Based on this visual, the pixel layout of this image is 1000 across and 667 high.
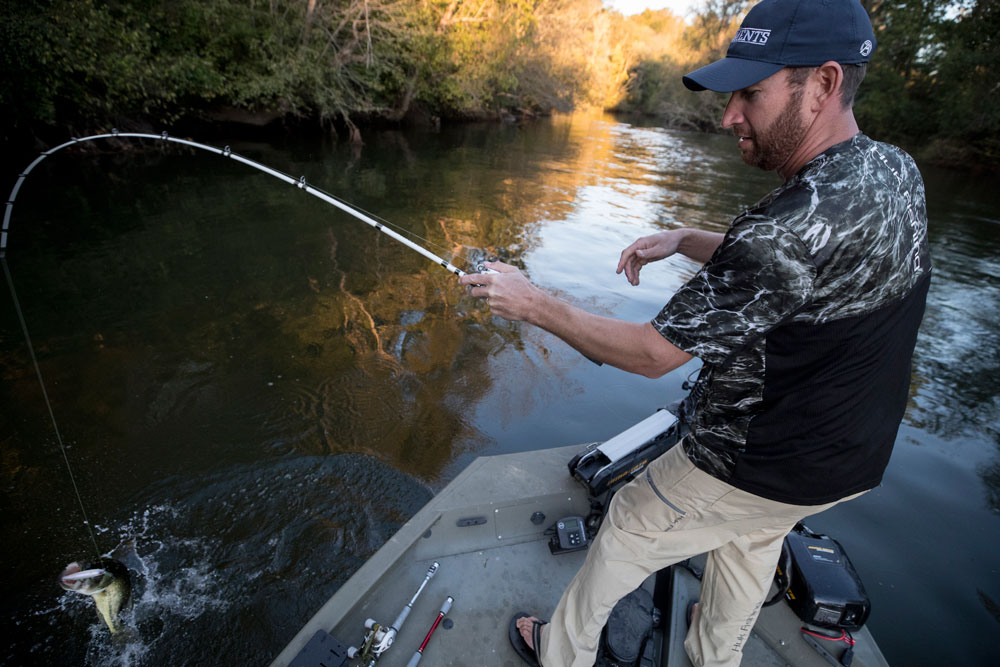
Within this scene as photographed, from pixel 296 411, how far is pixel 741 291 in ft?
14.5

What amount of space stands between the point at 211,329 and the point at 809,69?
249 inches

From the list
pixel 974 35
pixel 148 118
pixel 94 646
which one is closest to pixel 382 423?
pixel 94 646

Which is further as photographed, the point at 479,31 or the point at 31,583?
the point at 479,31

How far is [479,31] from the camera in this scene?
22.0 metres

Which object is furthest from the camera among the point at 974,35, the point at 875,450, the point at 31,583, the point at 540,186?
the point at 974,35

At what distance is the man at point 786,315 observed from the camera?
1261 millimetres

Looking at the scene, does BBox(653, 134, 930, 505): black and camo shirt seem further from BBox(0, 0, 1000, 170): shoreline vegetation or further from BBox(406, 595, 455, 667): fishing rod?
BBox(0, 0, 1000, 170): shoreline vegetation

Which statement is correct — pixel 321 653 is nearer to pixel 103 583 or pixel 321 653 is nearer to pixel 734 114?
pixel 103 583

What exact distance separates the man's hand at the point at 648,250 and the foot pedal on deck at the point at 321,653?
A: 2.08 meters

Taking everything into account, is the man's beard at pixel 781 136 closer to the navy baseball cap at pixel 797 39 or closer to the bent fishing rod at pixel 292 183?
the navy baseball cap at pixel 797 39

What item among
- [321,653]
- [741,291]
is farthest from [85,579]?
[741,291]

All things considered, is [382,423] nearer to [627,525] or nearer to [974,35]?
[627,525]

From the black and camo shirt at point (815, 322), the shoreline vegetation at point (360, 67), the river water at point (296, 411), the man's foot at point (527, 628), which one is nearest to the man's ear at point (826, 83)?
the black and camo shirt at point (815, 322)

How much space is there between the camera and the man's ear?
4.27ft
